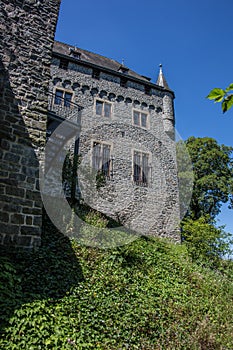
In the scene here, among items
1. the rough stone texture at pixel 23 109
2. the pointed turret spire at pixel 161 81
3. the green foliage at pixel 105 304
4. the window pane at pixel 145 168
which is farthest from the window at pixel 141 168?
the rough stone texture at pixel 23 109

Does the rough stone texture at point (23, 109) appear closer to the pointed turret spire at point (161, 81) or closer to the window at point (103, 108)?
the window at point (103, 108)

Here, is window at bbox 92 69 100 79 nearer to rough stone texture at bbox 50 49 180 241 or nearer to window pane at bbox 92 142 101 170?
rough stone texture at bbox 50 49 180 241

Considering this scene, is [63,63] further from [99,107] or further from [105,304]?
[105,304]

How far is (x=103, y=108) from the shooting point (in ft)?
44.0

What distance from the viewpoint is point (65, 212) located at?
6559 mm

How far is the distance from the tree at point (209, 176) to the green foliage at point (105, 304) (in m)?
11.6

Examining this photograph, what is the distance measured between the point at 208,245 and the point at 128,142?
7019 mm

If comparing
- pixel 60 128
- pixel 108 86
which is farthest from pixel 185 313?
pixel 108 86

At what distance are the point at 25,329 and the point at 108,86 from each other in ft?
41.9

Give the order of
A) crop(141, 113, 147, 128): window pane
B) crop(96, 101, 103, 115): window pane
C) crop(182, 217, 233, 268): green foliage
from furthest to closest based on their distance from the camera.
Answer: crop(141, 113, 147, 128): window pane → crop(96, 101, 103, 115): window pane → crop(182, 217, 233, 268): green foliage

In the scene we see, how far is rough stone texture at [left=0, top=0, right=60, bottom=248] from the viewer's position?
14.0 ft

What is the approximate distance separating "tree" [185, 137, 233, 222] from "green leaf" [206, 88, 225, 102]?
1613 cm

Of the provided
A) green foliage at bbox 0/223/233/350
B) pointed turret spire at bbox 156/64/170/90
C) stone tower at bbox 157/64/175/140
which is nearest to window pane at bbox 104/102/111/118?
stone tower at bbox 157/64/175/140

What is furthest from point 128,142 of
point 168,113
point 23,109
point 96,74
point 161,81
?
point 23,109
